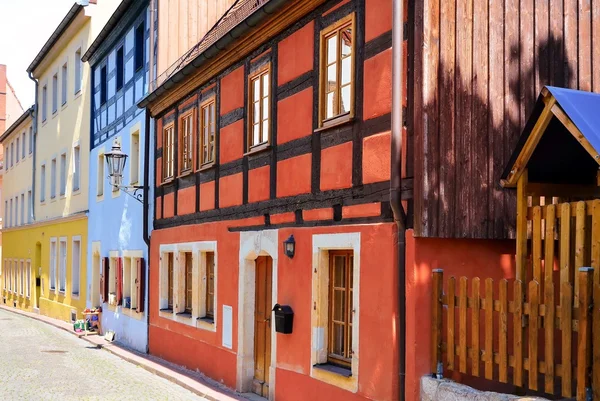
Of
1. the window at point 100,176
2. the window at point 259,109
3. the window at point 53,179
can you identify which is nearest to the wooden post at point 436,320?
the window at point 259,109

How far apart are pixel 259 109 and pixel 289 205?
1782mm

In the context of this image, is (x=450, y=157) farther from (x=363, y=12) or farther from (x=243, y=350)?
(x=243, y=350)

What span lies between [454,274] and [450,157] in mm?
1044

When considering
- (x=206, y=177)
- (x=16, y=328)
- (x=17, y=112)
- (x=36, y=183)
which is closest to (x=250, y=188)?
(x=206, y=177)

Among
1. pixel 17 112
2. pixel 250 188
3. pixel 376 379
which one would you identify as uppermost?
pixel 17 112

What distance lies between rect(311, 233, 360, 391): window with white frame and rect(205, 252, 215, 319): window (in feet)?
14.3

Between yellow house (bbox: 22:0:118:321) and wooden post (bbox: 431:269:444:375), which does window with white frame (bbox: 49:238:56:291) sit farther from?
wooden post (bbox: 431:269:444:375)

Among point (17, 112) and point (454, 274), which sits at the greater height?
point (17, 112)

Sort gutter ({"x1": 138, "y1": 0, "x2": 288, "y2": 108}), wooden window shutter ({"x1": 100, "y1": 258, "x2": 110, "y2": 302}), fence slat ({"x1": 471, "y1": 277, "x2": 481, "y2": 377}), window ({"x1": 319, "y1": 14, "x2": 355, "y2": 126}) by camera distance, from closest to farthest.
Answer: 1. fence slat ({"x1": 471, "y1": 277, "x2": 481, "y2": 377})
2. window ({"x1": 319, "y1": 14, "x2": 355, "y2": 126})
3. gutter ({"x1": 138, "y1": 0, "x2": 288, "y2": 108})
4. wooden window shutter ({"x1": 100, "y1": 258, "x2": 110, "y2": 302})

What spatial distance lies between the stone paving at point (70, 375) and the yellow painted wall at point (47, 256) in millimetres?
3471

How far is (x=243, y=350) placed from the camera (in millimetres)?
11562

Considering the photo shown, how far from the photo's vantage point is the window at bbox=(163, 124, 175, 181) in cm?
1535

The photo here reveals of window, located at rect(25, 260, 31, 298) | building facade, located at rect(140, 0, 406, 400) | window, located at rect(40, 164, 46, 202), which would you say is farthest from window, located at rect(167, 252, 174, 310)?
window, located at rect(25, 260, 31, 298)

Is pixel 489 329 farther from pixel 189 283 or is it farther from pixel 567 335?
pixel 189 283
